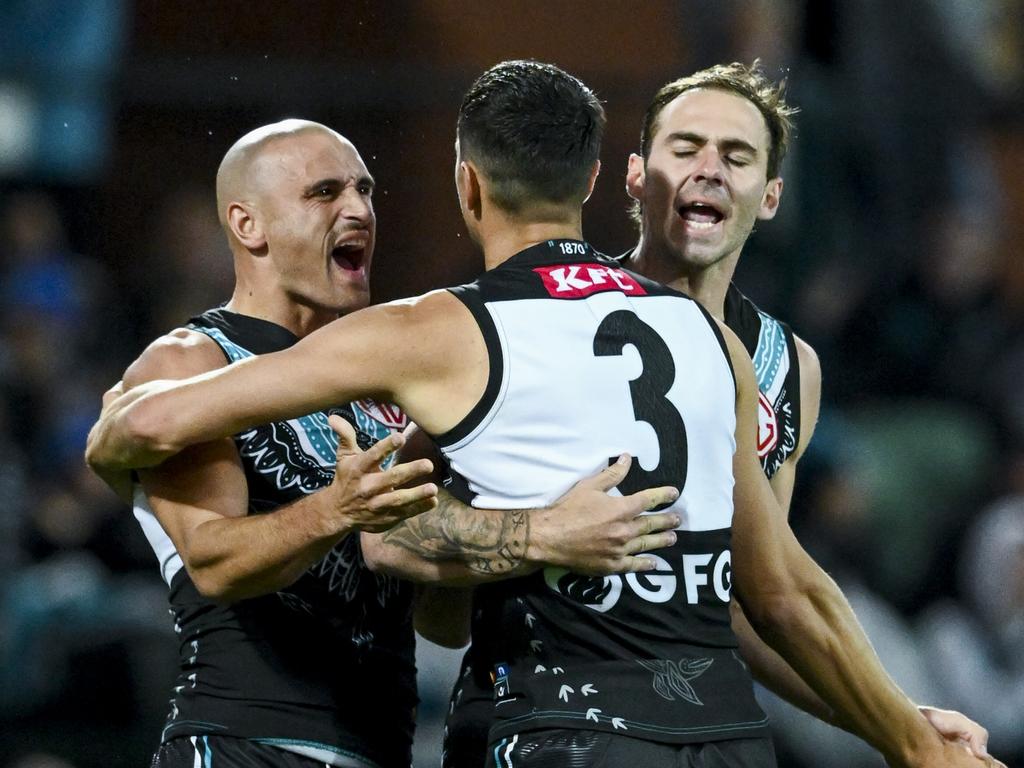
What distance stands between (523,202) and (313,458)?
0.94m

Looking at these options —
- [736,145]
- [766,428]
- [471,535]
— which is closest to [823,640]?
[766,428]

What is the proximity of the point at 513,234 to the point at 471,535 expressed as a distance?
705 millimetres

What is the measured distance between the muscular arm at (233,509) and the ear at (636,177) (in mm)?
1438

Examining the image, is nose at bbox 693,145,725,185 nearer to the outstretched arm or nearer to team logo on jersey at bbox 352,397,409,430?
team logo on jersey at bbox 352,397,409,430

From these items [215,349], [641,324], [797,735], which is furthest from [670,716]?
[797,735]

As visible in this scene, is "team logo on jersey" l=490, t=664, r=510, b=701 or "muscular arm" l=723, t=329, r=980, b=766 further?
"muscular arm" l=723, t=329, r=980, b=766

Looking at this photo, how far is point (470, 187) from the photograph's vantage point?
3.62m

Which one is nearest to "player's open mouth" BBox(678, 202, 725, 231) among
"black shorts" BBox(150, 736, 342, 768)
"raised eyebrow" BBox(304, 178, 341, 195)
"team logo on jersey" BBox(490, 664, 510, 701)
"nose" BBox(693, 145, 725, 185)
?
"nose" BBox(693, 145, 725, 185)

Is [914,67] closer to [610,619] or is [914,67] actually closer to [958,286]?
[958,286]

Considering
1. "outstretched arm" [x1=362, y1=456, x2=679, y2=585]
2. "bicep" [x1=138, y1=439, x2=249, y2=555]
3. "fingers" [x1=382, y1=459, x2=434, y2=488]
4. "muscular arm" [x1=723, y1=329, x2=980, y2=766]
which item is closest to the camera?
"fingers" [x1=382, y1=459, x2=434, y2=488]

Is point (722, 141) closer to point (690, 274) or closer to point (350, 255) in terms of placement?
point (690, 274)

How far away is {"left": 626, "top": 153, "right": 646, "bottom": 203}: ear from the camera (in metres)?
4.72

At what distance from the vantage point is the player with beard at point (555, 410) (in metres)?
3.33

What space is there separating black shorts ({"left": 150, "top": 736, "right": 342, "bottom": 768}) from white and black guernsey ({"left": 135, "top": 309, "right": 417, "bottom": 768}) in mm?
22
